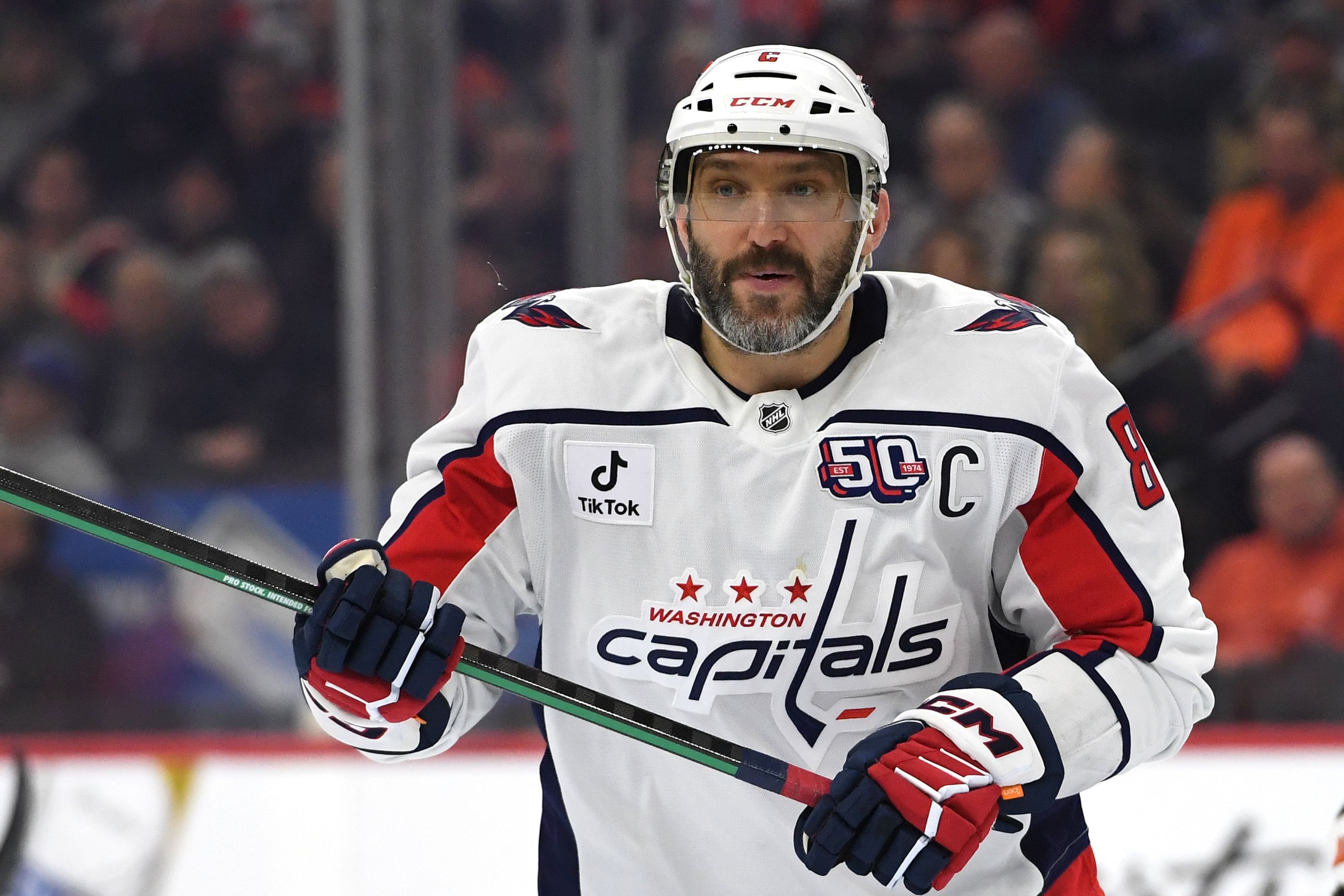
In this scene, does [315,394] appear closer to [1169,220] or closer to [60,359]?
[60,359]

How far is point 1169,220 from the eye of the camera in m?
4.15

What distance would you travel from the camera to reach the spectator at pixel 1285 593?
372cm

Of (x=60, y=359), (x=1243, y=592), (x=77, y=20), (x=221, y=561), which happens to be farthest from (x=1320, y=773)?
(x=77, y=20)

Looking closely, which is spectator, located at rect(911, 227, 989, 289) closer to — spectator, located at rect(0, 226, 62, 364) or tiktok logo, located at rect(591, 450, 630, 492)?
tiktok logo, located at rect(591, 450, 630, 492)

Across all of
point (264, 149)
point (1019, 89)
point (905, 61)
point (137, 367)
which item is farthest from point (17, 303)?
point (1019, 89)

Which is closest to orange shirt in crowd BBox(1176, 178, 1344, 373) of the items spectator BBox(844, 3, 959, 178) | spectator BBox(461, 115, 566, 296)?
spectator BBox(844, 3, 959, 178)

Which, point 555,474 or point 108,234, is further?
point 108,234

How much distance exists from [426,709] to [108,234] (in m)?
2.88

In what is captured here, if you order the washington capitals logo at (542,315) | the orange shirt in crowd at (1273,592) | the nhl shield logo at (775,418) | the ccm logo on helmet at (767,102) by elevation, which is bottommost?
the orange shirt in crowd at (1273,592)

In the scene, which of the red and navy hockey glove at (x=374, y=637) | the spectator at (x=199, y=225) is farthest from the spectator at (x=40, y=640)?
the red and navy hockey glove at (x=374, y=637)

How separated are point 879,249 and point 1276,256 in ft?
3.39

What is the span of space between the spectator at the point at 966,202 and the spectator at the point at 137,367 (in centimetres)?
189

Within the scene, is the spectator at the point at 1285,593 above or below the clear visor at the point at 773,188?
below

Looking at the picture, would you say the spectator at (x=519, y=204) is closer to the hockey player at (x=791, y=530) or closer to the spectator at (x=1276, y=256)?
the spectator at (x=1276, y=256)
